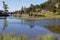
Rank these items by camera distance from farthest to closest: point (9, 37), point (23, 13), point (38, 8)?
point (38, 8) < point (23, 13) < point (9, 37)

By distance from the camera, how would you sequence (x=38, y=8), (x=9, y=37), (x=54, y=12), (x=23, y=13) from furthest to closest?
(x=38, y=8) → (x=54, y=12) → (x=23, y=13) → (x=9, y=37)

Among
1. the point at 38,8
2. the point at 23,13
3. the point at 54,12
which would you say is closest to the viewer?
the point at 23,13

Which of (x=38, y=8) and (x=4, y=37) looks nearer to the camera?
(x=4, y=37)

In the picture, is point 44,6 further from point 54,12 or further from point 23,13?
point 23,13

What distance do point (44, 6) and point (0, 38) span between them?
146ft

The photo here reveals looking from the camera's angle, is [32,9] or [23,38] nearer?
[23,38]

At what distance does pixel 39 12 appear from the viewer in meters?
49.7

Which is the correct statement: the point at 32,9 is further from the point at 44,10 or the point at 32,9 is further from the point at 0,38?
the point at 0,38

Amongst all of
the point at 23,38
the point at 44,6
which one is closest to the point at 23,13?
the point at 44,6

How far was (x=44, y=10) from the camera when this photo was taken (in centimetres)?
5019

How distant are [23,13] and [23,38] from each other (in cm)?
3568

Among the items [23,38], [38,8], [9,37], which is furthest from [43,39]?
[38,8]

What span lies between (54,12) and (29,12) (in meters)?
5.97

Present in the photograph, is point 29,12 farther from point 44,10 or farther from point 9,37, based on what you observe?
point 9,37
